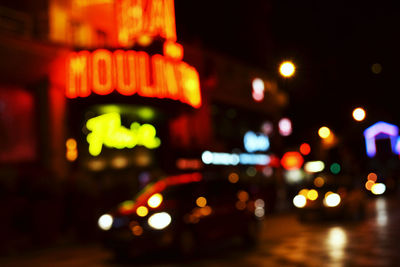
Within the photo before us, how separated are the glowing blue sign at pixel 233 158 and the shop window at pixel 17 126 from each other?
990cm

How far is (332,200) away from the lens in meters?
20.6

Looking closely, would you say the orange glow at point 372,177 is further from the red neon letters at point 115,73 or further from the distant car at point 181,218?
the distant car at point 181,218

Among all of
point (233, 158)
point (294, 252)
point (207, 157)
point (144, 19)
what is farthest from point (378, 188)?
point (294, 252)

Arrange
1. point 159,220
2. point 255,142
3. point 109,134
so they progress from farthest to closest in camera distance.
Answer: point 255,142
point 109,134
point 159,220

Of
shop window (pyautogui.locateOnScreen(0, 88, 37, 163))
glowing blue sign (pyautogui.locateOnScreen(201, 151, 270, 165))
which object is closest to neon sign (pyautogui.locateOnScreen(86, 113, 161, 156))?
shop window (pyautogui.locateOnScreen(0, 88, 37, 163))

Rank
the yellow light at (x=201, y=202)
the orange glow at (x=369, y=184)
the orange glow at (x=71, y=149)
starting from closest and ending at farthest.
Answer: the yellow light at (x=201, y=202) → the orange glow at (x=71, y=149) → the orange glow at (x=369, y=184)

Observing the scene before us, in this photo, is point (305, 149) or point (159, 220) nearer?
point (159, 220)

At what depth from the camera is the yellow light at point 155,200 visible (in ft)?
42.7

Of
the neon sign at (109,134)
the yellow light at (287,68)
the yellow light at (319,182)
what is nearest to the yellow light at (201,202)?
the yellow light at (287,68)

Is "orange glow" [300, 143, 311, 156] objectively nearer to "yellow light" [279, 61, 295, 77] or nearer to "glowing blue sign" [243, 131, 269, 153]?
"glowing blue sign" [243, 131, 269, 153]

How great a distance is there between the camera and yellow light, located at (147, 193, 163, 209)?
42.7ft

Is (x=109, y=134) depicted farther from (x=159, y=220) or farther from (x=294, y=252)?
(x=294, y=252)

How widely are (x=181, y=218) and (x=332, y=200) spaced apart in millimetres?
9281

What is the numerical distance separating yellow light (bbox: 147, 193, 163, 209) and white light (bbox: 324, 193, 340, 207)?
910 cm
